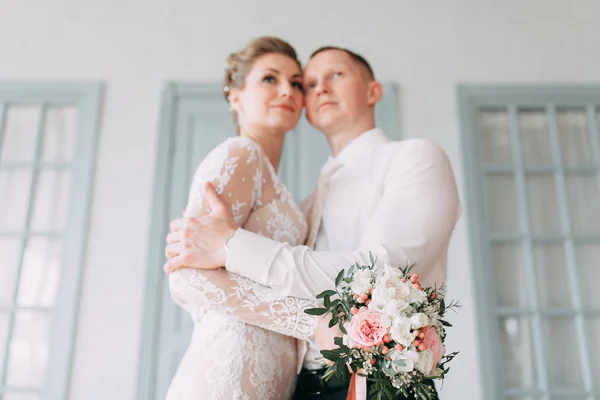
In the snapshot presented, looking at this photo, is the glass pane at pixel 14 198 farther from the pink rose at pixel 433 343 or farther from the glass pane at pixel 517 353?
the pink rose at pixel 433 343

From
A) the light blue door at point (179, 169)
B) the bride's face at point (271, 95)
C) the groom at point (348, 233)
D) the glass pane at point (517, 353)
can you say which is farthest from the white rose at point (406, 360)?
the glass pane at point (517, 353)

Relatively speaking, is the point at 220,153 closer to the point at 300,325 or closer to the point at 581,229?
the point at 300,325

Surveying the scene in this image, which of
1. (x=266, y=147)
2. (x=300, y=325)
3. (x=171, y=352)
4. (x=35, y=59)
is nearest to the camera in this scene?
(x=300, y=325)

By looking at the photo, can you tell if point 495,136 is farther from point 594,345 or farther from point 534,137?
point 594,345

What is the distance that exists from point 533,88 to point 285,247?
2689 mm

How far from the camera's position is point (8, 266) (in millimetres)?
3457

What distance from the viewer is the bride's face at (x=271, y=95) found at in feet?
6.16

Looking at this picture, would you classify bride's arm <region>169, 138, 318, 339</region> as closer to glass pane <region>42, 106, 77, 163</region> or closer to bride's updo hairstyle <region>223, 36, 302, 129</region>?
bride's updo hairstyle <region>223, 36, 302, 129</region>

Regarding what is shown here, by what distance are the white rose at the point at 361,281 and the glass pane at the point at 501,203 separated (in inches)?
92.4

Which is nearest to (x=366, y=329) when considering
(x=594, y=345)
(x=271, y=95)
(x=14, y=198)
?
(x=271, y=95)

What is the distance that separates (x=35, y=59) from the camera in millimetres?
3775

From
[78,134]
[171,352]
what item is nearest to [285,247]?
[171,352]

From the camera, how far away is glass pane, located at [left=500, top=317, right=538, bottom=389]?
10.5ft

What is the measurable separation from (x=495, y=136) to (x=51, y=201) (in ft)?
8.79
